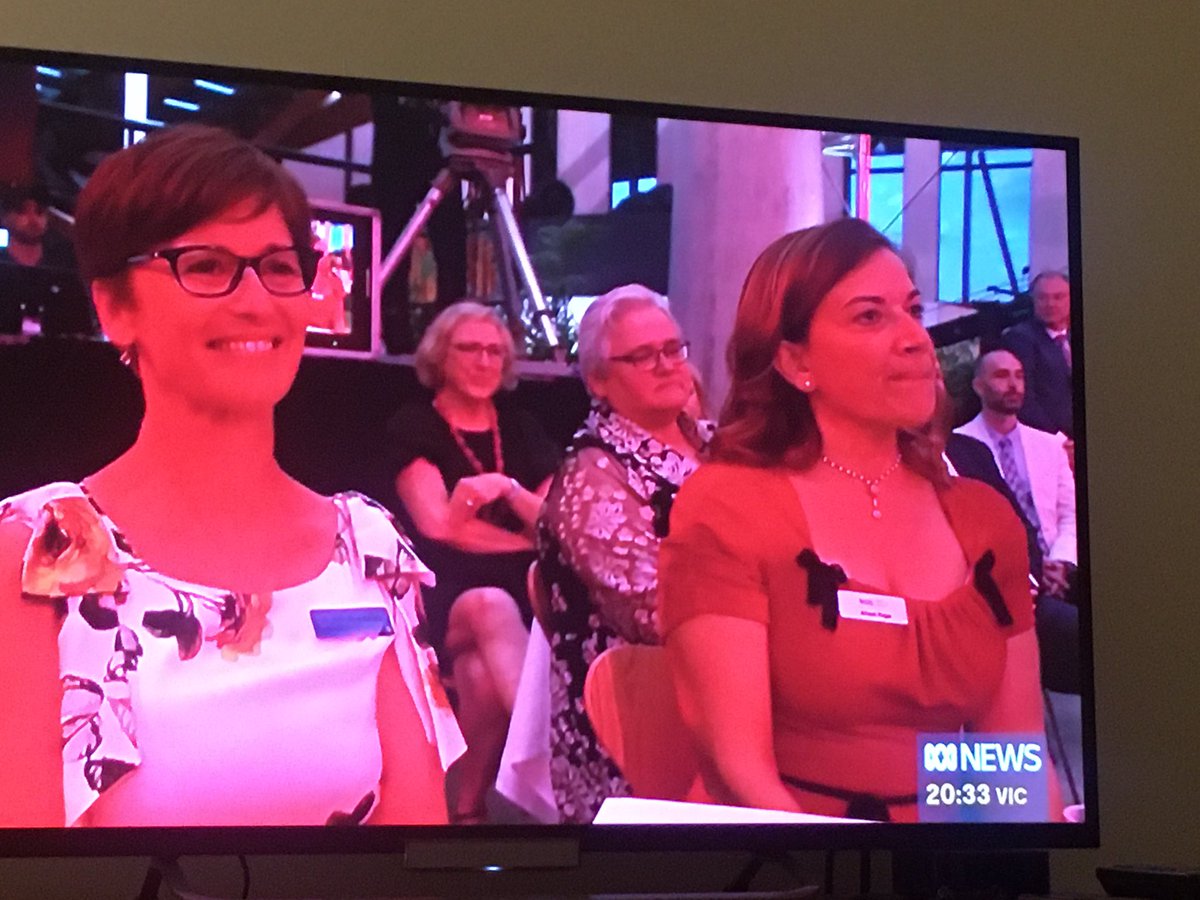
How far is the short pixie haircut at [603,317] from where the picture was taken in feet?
6.50

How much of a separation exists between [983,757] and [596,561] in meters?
0.61

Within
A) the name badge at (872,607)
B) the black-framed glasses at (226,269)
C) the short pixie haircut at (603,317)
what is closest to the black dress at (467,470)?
the short pixie haircut at (603,317)

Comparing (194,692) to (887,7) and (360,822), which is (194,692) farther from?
(887,7)

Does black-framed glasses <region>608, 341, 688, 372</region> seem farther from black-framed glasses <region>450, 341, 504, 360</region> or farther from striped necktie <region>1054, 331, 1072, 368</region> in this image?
striped necktie <region>1054, 331, 1072, 368</region>

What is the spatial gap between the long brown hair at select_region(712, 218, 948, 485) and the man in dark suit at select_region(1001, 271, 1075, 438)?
0.45 feet

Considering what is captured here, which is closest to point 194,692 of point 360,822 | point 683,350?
point 360,822

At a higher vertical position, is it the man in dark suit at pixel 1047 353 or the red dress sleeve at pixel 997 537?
the man in dark suit at pixel 1047 353

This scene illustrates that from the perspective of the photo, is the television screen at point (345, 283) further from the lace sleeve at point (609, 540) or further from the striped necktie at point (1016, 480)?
the striped necktie at point (1016, 480)

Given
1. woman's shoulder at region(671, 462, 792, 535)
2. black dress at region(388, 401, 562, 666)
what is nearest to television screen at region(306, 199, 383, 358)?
Result: black dress at region(388, 401, 562, 666)

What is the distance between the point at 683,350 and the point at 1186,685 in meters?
1.07

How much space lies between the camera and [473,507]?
75.4 inches

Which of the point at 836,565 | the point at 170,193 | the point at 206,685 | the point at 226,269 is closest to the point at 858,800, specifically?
the point at 836,565

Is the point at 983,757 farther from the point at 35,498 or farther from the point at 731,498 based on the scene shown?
the point at 35,498

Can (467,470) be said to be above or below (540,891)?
above
